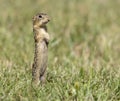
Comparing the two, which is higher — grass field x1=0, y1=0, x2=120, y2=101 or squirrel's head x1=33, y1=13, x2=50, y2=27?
squirrel's head x1=33, y1=13, x2=50, y2=27

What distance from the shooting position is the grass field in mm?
5652

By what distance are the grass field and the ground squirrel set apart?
0.13 metres

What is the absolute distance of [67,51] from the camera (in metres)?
8.93

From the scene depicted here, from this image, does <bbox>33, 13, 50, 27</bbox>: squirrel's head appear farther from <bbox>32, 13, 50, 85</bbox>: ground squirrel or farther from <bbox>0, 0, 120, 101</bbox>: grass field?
<bbox>0, 0, 120, 101</bbox>: grass field

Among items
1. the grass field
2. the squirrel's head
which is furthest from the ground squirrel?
the grass field

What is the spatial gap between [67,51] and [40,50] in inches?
118

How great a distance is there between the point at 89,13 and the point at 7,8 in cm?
160

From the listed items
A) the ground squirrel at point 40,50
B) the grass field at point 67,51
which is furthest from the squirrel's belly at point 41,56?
the grass field at point 67,51

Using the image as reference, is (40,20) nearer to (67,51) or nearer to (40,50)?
(40,50)

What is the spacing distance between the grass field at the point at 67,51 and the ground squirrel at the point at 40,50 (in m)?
0.13

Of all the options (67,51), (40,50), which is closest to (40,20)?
(40,50)

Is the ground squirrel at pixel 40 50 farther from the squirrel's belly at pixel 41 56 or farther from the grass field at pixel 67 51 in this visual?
the grass field at pixel 67 51

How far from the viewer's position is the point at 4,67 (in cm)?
638

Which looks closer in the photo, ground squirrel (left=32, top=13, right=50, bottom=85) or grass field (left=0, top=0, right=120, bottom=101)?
grass field (left=0, top=0, right=120, bottom=101)
